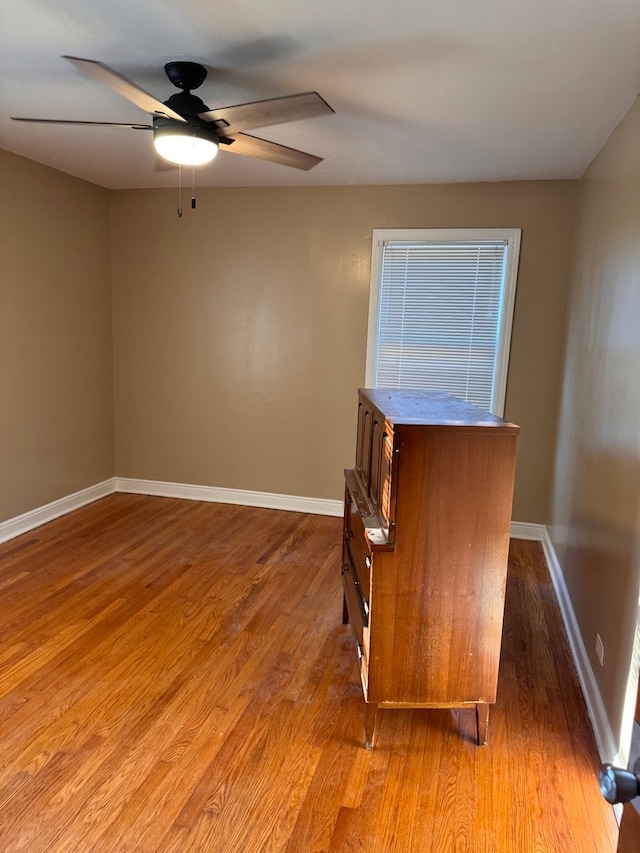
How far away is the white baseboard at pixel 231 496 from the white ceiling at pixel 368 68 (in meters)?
2.60

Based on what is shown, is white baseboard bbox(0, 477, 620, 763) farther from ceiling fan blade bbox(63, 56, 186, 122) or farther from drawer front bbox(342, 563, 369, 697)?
ceiling fan blade bbox(63, 56, 186, 122)

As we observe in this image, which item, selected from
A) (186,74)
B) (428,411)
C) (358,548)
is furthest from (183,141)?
(358,548)

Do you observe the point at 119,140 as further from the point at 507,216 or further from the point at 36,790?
the point at 36,790

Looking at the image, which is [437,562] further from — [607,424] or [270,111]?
[270,111]

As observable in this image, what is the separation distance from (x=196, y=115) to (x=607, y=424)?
2.10 m

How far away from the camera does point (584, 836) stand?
1.67 meters

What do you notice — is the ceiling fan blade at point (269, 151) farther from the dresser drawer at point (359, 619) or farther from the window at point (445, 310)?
the dresser drawer at point (359, 619)

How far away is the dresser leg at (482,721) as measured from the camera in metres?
2.00

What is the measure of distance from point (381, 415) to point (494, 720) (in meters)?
1.33

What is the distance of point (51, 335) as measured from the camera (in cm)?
402

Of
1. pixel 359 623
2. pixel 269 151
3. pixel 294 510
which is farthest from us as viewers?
pixel 294 510

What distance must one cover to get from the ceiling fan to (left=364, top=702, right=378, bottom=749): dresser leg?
2149 mm

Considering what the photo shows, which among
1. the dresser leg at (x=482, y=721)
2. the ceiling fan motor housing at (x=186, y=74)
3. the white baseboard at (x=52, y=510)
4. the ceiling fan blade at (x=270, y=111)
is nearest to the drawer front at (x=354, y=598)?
the dresser leg at (x=482, y=721)

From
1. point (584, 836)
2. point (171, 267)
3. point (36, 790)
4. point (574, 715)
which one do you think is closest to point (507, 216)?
point (171, 267)
